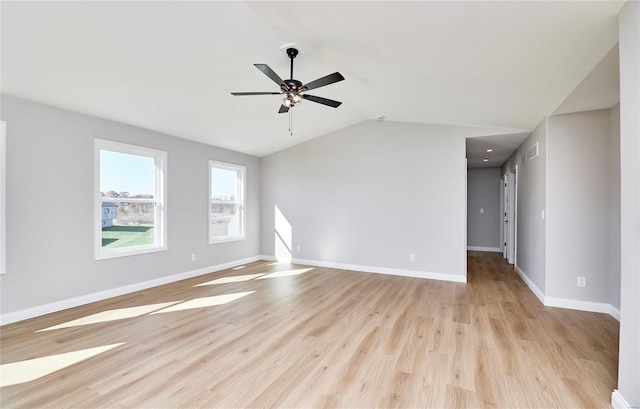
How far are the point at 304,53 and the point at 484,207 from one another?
7.16m

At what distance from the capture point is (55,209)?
11.0 feet

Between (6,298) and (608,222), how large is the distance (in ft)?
22.3

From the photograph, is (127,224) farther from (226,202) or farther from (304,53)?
(304,53)

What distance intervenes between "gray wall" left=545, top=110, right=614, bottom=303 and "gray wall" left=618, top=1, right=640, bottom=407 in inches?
82.9

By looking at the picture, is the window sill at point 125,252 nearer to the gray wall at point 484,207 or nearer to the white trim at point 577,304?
the white trim at point 577,304

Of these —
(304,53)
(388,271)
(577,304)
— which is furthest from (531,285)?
(304,53)

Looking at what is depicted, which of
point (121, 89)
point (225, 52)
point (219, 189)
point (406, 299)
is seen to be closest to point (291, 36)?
point (225, 52)

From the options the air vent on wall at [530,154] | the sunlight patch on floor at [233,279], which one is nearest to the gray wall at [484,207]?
the air vent on wall at [530,154]

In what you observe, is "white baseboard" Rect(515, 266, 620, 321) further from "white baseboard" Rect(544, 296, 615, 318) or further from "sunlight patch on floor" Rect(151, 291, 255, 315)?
"sunlight patch on floor" Rect(151, 291, 255, 315)

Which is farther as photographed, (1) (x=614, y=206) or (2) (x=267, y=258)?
(2) (x=267, y=258)

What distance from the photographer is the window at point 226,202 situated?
5617 mm

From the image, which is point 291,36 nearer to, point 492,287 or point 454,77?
point 454,77

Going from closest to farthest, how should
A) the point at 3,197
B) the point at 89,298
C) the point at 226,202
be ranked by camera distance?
the point at 3,197, the point at 89,298, the point at 226,202

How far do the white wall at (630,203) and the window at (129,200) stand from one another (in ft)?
17.2
